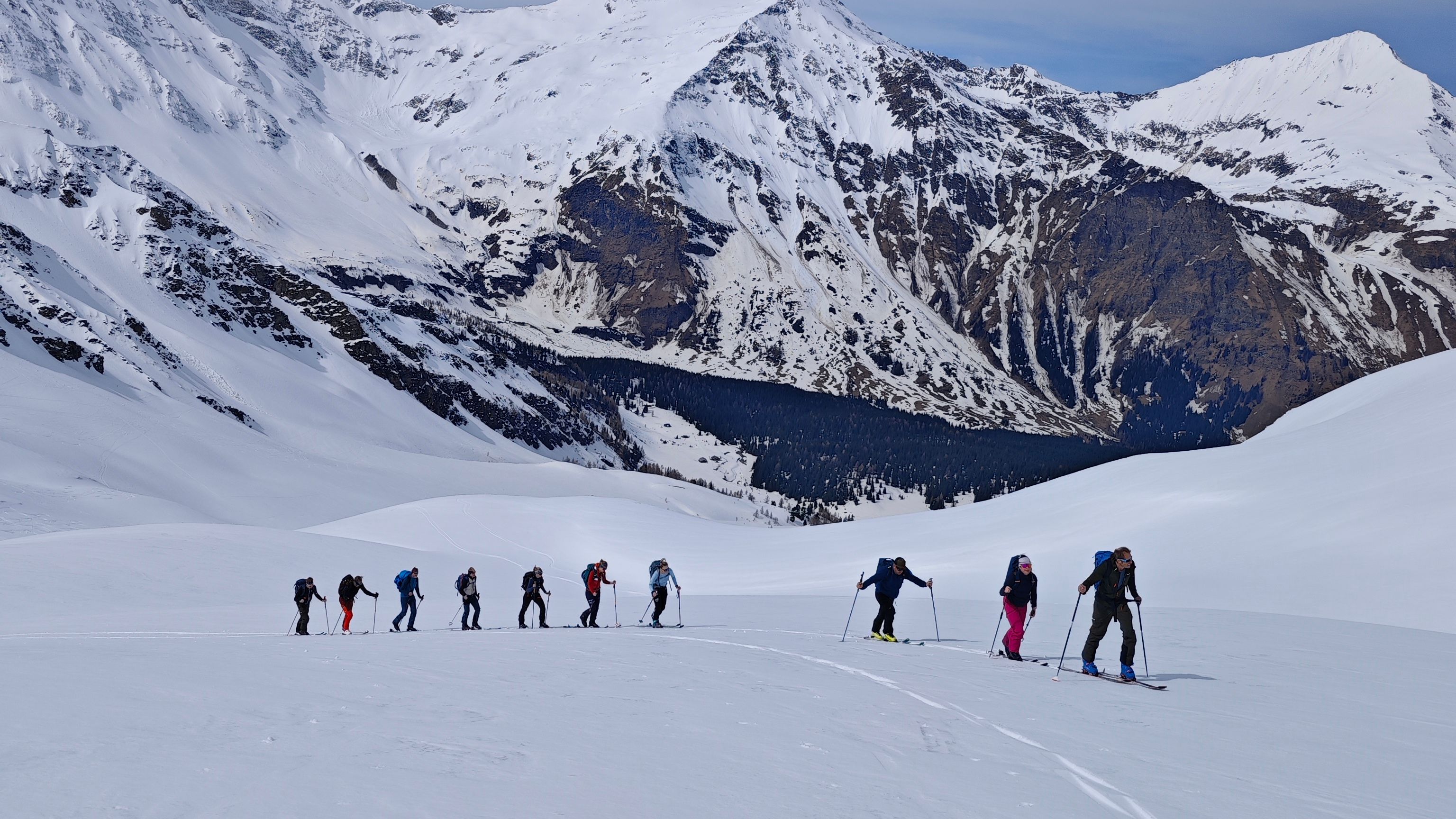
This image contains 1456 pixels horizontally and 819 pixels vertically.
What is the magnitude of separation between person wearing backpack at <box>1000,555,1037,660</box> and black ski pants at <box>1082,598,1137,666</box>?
5.58 ft

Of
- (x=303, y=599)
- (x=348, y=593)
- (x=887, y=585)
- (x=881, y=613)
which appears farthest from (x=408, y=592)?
(x=887, y=585)

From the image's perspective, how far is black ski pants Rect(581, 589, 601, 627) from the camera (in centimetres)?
2736

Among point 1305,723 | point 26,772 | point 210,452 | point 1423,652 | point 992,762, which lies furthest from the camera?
point 210,452

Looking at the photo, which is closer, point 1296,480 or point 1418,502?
point 1418,502

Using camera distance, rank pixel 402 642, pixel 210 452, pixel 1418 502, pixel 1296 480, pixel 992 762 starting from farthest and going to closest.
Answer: pixel 210 452
pixel 1296 480
pixel 1418 502
pixel 402 642
pixel 992 762

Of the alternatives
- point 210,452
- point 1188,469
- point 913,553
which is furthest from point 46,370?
point 1188,469

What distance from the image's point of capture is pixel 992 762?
33.9ft

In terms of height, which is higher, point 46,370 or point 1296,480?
point 46,370

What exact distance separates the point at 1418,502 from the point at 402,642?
1112 inches

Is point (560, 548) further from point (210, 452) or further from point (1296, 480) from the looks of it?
point (210, 452)

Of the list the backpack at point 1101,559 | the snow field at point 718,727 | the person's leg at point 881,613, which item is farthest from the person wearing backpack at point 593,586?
the backpack at point 1101,559

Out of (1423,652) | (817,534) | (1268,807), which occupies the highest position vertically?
(817,534)

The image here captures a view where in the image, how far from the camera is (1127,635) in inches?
647

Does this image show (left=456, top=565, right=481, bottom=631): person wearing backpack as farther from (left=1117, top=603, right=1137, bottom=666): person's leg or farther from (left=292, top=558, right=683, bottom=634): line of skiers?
(left=1117, top=603, right=1137, bottom=666): person's leg
